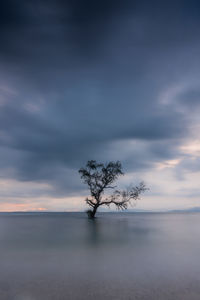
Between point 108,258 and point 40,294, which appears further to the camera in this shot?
point 108,258

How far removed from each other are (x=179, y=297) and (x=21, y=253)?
7.39 m

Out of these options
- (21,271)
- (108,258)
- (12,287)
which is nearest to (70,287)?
(12,287)

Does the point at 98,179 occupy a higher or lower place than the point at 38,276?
higher

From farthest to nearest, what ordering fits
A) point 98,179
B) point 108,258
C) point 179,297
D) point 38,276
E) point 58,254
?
1. point 98,179
2. point 58,254
3. point 108,258
4. point 38,276
5. point 179,297

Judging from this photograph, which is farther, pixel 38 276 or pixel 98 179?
pixel 98 179

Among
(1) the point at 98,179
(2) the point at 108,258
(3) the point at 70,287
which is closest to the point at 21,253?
(2) the point at 108,258

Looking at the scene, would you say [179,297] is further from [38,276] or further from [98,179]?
[98,179]

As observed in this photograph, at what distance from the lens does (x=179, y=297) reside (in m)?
4.65

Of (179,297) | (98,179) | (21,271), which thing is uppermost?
(98,179)

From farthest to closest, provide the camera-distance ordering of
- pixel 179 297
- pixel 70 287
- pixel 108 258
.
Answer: pixel 108 258 → pixel 70 287 → pixel 179 297

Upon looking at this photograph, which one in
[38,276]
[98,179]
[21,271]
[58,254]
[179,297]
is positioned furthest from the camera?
[98,179]

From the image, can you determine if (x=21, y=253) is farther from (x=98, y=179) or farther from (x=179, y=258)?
(x=98, y=179)

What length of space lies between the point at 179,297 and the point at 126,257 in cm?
447

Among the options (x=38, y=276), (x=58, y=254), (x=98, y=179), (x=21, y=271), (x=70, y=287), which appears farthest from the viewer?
(x=98, y=179)
